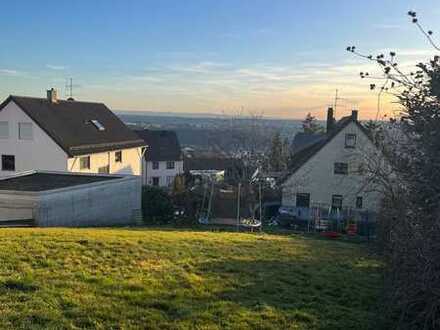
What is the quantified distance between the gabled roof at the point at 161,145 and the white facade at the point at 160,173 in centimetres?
59

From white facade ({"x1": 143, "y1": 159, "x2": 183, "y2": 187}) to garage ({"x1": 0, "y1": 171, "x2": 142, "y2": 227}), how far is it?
27.7m

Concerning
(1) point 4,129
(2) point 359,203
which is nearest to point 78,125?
(1) point 4,129

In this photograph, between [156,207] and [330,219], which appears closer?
[156,207]

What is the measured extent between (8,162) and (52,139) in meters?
3.92

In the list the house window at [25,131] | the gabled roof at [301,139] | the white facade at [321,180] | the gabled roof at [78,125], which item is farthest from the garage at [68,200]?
the gabled roof at [301,139]

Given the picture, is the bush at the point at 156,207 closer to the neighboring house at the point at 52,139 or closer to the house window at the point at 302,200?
the neighboring house at the point at 52,139

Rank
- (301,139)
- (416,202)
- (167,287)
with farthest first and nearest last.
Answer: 1. (301,139)
2. (167,287)
3. (416,202)

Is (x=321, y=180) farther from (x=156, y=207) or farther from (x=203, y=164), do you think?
(x=203, y=164)

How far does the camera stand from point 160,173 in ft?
167

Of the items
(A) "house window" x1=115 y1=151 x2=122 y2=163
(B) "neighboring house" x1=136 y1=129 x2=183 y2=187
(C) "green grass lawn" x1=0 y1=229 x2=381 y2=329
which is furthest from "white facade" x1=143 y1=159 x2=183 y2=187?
(C) "green grass lawn" x1=0 y1=229 x2=381 y2=329

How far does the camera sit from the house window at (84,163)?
2856cm

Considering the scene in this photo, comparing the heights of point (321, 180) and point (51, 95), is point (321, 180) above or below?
below

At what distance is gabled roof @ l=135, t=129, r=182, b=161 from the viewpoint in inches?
1992

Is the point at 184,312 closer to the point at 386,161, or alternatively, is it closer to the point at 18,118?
the point at 386,161
